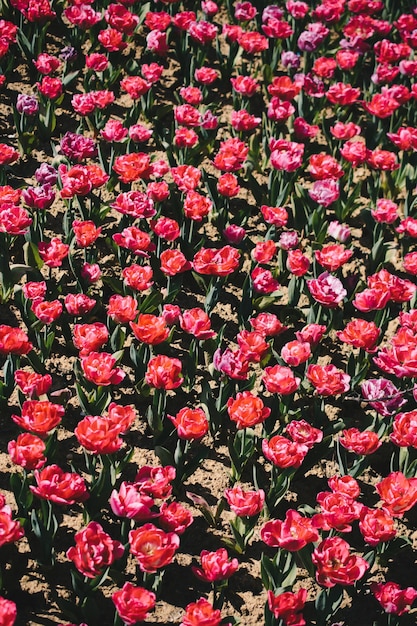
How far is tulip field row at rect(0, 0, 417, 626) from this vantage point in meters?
2.72

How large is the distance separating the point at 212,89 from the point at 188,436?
3062 millimetres

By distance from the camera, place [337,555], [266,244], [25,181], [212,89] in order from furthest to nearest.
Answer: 1. [212,89]
2. [25,181]
3. [266,244]
4. [337,555]

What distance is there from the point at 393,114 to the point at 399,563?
303 cm

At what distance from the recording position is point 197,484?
3215 millimetres

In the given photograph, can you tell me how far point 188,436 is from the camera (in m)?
2.89

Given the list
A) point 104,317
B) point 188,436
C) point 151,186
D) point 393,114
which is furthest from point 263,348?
point 393,114

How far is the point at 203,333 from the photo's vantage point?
10.7 ft

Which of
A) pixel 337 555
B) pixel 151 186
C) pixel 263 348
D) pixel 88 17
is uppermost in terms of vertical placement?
pixel 88 17

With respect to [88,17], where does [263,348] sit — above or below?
below

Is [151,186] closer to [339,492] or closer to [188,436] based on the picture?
[188,436]

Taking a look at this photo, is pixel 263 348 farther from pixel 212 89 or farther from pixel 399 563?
pixel 212 89

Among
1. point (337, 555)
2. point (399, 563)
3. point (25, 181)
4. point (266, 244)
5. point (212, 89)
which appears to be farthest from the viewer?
point (212, 89)

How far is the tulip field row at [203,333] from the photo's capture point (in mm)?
2725

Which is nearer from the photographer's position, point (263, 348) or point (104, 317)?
point (263, 348)
